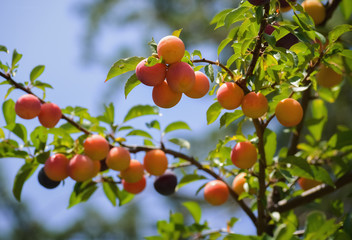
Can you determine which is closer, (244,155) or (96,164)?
(244,155)

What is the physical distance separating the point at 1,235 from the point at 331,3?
4.06 m

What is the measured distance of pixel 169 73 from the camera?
70cm

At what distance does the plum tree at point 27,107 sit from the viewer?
971mm

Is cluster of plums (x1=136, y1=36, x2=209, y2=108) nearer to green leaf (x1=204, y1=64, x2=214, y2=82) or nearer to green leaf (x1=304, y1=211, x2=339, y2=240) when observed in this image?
green leaf (x1=204, y1=64, x2=214, y2=82)

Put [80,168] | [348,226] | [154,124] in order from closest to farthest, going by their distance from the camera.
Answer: [348,226] < [80,168] < [154,124]

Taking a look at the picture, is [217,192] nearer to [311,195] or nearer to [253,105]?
[311,195]

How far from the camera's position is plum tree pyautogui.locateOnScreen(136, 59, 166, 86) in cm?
68

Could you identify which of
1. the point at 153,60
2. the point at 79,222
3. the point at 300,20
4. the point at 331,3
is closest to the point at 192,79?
the point at 153,60

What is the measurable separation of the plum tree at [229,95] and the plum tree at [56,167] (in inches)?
18.6

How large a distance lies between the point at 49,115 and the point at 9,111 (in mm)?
176

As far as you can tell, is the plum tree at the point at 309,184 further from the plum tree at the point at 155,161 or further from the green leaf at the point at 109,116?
the green leaf at the point at 109,116

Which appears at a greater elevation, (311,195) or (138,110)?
(138,110)

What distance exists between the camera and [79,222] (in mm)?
4062

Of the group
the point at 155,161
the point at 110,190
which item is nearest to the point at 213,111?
the point at 155,161
